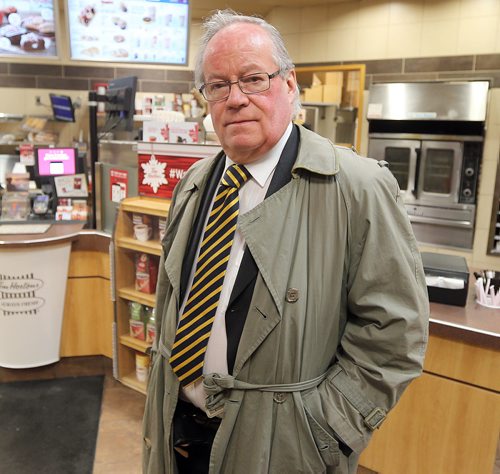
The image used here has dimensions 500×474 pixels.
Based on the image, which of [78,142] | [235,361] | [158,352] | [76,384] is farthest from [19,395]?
[78,142]

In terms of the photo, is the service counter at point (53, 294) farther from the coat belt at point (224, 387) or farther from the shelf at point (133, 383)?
the coat belt at point (224, 387)

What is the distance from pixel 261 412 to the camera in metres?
1.26

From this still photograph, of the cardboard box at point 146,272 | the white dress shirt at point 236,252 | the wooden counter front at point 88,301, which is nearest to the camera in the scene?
the white dress shirt at point 236,252

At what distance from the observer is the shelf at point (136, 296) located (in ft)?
9.99

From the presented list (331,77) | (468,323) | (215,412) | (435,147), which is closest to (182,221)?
(215,412)

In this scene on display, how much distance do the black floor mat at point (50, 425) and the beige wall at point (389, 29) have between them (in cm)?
455

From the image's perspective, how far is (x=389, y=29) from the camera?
5492mm

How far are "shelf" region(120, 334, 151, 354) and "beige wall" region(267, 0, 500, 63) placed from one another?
4244 mm

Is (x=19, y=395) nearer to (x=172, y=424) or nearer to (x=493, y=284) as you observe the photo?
(x=172, y=424)

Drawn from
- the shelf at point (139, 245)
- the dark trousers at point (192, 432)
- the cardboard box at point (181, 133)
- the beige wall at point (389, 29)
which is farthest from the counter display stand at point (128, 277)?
the beige wall at point (389, 29)

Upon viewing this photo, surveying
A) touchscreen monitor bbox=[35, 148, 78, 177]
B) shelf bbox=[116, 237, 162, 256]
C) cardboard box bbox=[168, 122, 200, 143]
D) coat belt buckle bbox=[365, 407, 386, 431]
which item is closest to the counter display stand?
shelf bbox=[116, 237, 162, 256]

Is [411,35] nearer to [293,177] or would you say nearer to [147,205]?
[147,205]

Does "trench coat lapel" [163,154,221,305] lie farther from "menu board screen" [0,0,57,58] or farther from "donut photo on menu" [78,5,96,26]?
"menu board screen" [0,0,57,58]

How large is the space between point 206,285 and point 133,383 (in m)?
2.17
